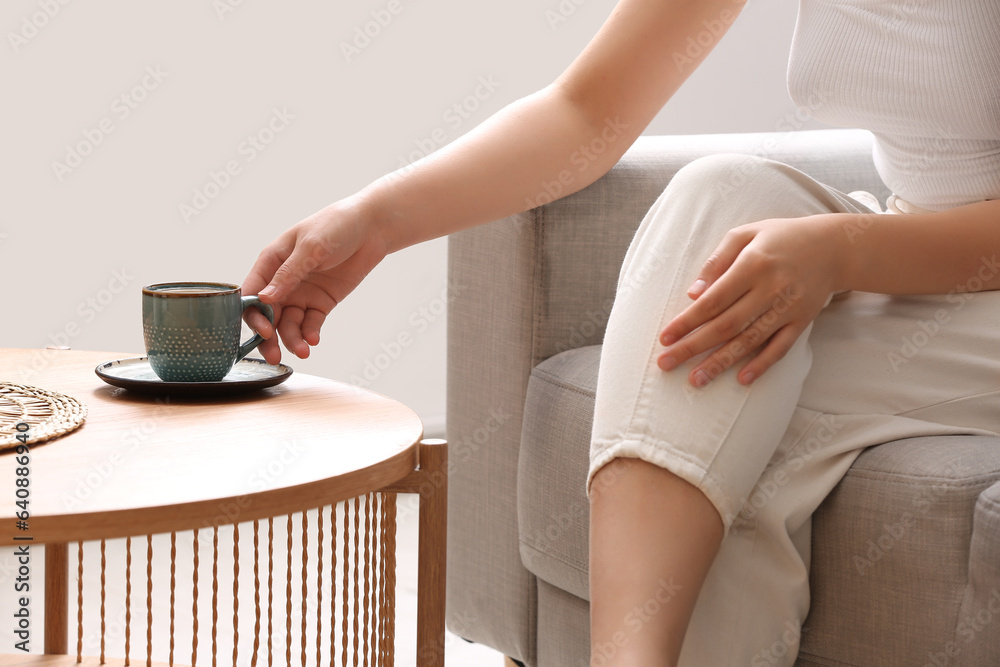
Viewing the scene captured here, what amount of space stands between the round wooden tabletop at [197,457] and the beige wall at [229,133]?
3.56ft

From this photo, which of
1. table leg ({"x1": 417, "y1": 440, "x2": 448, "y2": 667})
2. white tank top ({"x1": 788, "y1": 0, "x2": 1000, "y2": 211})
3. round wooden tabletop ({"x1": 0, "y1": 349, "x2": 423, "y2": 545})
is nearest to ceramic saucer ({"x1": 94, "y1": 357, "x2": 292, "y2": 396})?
round wooden tabletop ({"x1": 0, "y1": 349, "x2": 423, "y2": 545})

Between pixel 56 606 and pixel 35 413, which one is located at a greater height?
pixel 35 413

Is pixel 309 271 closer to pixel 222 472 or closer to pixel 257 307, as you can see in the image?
pixel 257 307

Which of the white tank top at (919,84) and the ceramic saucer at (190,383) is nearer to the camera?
the ceramic saucer at (190,383)

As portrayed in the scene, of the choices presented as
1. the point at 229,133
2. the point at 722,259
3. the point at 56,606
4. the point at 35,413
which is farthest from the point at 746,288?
the point at 229,133

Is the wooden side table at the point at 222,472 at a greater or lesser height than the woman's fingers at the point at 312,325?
lesser

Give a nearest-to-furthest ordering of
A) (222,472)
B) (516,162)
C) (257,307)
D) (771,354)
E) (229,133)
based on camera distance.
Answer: (222,472)
(771,354)
(257,307)
(516,162)
(229,133)

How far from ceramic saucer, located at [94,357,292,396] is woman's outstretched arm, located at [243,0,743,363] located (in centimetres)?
2

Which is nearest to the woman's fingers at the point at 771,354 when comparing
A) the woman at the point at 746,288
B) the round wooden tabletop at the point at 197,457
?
the woman at the point at 746,288

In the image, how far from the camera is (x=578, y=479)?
97cm

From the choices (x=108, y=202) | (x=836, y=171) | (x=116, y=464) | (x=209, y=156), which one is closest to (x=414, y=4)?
(x=209, y=156)

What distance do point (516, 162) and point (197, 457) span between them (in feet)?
1.47

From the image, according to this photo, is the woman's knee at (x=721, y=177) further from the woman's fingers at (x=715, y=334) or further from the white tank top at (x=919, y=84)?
the white tank top at (x=919, y=84)

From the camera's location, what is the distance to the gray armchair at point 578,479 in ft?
2.35
